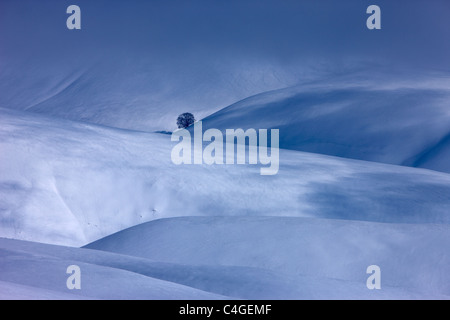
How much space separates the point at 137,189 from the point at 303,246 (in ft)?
3.65

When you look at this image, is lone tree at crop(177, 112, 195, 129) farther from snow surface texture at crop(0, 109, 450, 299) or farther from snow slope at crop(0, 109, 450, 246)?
snow slope at crop(0, 109, 450, 246)

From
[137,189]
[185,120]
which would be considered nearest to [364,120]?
[185,120]

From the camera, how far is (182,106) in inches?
332

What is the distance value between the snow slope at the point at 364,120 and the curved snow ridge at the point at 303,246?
241 centimetres

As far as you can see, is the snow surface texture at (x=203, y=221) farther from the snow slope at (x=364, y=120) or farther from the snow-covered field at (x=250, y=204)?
the snow slope at (x=364, y=120)

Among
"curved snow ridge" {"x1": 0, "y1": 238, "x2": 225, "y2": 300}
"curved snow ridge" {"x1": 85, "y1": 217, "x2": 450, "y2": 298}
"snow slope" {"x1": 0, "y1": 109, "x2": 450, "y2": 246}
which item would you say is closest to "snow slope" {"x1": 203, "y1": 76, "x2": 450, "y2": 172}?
"snow slope" {"x1": 0, "y1": 109, "x2": 450, "y2": 246}

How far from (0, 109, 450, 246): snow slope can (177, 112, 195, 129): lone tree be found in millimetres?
3735

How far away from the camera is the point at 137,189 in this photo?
3.42 meters

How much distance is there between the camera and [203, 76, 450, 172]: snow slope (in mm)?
5426

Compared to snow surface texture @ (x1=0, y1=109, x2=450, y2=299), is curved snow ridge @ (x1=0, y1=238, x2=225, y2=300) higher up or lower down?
lower down

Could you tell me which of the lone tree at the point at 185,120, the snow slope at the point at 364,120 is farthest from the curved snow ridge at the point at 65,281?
the lone tree at the point at 185,120

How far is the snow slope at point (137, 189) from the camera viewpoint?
313 centimetres

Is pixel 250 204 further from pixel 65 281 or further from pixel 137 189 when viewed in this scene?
pixel 65 281
